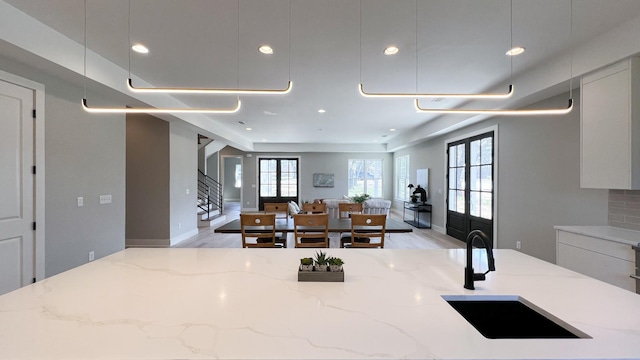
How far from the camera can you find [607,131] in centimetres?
261

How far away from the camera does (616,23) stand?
2.40 m

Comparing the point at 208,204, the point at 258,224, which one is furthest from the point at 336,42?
the point at 208,204

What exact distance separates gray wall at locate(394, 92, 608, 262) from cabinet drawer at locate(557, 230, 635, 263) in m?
0.70

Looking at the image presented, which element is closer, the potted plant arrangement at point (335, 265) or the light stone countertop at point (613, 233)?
the potted plant arrangement at point (335, 265)

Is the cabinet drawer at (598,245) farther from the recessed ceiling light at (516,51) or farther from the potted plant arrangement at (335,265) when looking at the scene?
the potted plant arrangement at (335,265)

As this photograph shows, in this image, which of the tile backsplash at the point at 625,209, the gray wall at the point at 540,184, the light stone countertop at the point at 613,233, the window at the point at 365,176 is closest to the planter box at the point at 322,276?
the light stone countertop at the point at 613,233

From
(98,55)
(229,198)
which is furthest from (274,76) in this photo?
(229,198)

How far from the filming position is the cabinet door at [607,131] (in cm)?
246

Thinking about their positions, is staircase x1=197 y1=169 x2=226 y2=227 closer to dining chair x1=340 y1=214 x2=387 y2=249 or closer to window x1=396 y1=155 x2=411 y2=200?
dining chair x1=340 y1=214 x2=387 y2=249

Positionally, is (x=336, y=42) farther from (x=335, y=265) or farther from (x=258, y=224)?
(x=335, y=265)

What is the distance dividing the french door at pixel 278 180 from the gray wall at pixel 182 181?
4.42m

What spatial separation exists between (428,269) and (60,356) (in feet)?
5.27

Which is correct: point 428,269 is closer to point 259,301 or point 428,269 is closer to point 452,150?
point 259,301

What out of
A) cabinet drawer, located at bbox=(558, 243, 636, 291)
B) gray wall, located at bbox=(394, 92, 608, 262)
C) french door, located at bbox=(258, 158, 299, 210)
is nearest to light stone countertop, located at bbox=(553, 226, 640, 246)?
cabinet drawer, located at bbox=(558, 243, 636, 291)
